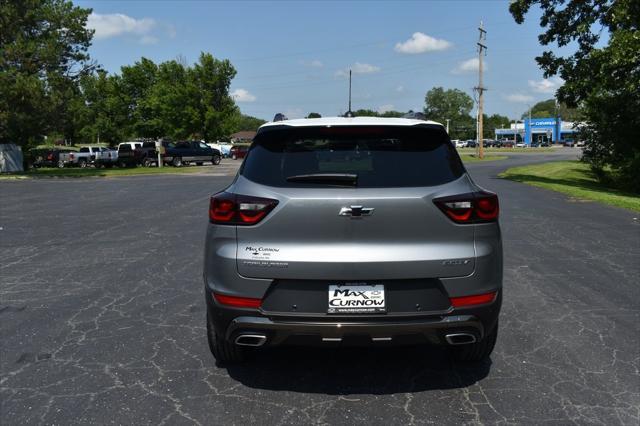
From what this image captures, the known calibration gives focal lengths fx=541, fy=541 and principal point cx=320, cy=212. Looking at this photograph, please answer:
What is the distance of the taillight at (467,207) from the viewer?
3285mm

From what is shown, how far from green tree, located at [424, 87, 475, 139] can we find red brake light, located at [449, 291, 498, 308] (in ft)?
591

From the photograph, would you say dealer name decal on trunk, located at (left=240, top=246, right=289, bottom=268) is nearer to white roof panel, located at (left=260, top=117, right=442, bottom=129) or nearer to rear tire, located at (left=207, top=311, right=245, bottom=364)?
rear tire, located at (left=207, top=311, right=245, bottom=364)

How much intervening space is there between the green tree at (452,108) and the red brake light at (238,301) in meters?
181

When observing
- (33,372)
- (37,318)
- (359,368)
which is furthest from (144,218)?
(359,368)

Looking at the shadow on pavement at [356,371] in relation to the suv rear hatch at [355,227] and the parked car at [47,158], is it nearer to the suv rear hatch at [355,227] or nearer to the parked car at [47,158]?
the suv rear hatch at [355,227]

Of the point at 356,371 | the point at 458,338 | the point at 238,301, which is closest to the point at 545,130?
the point at 356,371

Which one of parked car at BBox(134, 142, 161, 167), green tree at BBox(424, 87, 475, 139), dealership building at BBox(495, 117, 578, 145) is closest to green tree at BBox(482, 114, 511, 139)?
green tree at BBox(424, 87, 475, 139)

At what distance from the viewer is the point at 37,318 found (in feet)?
16.9

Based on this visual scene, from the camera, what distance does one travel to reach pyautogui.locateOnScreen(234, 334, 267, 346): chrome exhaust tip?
3319 mm

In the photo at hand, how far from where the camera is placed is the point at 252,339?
11.0 ft

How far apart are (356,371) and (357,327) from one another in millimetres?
892

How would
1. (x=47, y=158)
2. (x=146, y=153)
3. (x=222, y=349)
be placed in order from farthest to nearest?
(x=47, y=158) → (x=146, y=153) → (x=222, y=349)

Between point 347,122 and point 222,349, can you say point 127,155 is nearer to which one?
point 222,349

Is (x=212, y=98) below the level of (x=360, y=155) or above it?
above
